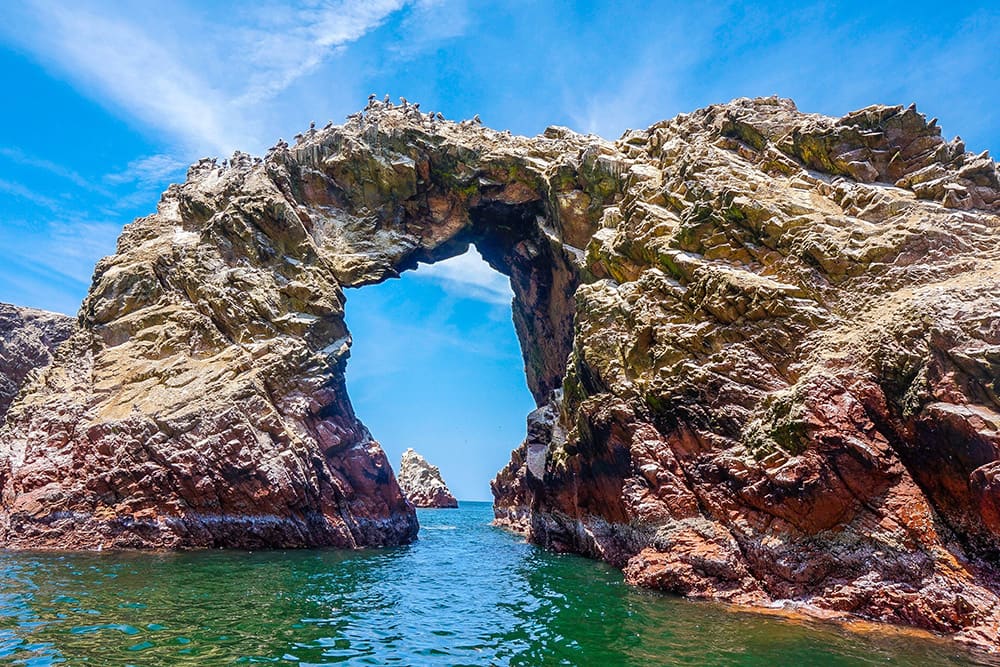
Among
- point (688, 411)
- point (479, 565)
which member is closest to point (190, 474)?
point (479, 565)

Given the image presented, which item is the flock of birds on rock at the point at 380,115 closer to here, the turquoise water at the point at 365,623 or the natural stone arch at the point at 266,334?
the natural stone arch at the point at 266,334

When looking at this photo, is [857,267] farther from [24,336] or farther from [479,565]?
[24,336]

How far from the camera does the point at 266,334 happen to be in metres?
34.4

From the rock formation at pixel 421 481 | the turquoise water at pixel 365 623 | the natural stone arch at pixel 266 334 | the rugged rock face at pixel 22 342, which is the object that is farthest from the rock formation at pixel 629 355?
the rock formation at pixel 421 481

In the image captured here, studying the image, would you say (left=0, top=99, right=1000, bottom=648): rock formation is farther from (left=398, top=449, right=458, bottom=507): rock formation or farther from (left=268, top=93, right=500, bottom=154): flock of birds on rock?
(left=398, top=449, right=458, bottom=507): rock formation

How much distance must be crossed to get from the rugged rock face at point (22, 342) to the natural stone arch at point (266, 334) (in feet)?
89.0

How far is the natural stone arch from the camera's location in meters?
28.5

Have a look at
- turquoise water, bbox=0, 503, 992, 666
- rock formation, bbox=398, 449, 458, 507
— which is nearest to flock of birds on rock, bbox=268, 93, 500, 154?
turquoise water, bbox=0, 503, 992, 666

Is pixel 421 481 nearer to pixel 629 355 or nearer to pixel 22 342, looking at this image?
pixel 22 342

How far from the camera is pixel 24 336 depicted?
54844 mm

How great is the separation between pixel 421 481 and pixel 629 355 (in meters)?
102

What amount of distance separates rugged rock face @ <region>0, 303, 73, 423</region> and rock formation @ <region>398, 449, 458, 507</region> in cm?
7295

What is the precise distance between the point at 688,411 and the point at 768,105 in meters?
18.6

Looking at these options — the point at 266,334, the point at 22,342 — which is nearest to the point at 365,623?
the point at 266,334
